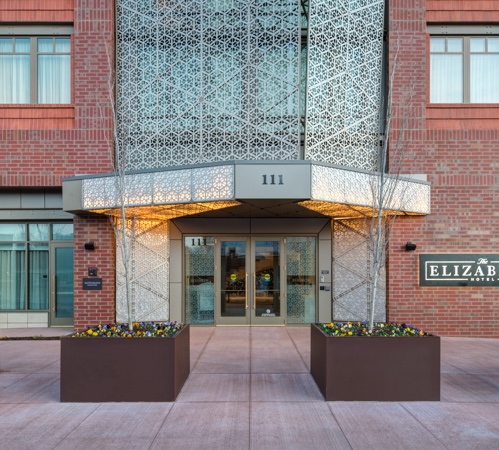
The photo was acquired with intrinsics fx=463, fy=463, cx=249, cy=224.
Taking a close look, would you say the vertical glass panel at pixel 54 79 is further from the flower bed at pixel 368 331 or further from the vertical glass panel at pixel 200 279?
the flower bed at pixel 368 331

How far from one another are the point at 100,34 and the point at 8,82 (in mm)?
2967

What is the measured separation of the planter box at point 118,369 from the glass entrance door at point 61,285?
7.05m

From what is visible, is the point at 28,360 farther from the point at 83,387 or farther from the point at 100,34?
the point at 100,34

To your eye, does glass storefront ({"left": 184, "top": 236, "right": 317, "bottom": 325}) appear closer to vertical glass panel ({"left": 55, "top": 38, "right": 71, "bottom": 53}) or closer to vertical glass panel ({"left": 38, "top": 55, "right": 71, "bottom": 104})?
vertical glass panel ({"left": 38, "top": 55, "right": 71, "bottom": 104})

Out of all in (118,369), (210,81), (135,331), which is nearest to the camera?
(118,369)

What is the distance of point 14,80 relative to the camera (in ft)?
41.6

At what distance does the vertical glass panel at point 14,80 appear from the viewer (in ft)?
41.5

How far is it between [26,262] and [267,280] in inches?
274

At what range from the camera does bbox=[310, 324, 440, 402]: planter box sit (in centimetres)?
663

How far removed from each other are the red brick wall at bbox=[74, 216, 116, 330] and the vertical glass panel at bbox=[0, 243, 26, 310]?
2.29 m

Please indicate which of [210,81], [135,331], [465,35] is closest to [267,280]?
[210,81]

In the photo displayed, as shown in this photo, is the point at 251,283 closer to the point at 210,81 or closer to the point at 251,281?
the point at 251,281

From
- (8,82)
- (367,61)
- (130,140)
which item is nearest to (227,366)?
(130,140)

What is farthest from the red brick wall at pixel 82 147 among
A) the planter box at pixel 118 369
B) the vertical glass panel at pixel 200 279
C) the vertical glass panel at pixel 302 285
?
the planter box at pixel 118 369
